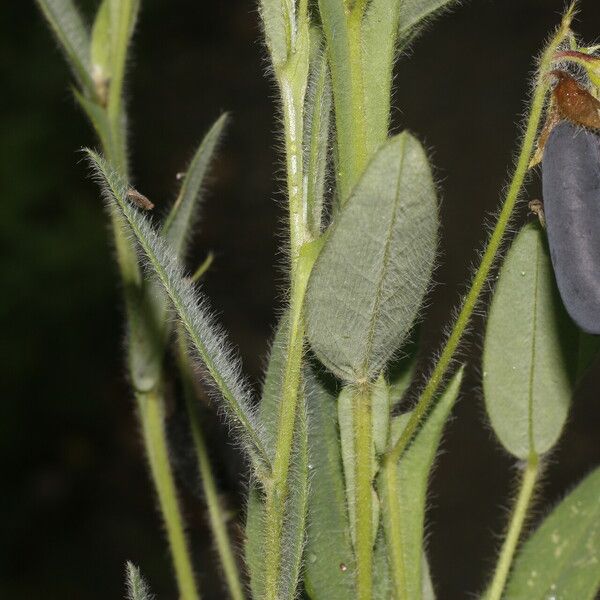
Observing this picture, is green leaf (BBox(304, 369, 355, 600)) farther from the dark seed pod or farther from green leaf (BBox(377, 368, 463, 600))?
the dark seed pod

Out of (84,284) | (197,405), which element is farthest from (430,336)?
(197,405)

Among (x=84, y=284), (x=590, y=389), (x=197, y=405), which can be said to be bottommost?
(x=590, y=389)

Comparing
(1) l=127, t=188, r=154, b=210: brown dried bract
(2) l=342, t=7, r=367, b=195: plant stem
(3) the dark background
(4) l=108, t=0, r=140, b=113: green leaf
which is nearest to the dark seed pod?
(2) l=342, t=7, r=367, b=195: plant stem

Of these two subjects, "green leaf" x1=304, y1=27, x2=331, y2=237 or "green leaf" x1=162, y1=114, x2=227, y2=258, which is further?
"green leaf" x1=162, y1=114, x2=227, y2=258

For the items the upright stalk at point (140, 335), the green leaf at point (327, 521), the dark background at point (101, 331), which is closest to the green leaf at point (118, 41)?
the upright stalk at point (140, 335)

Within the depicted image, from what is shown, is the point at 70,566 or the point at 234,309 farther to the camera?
the point at 234,309

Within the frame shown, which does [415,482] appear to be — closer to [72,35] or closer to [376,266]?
[376,266]

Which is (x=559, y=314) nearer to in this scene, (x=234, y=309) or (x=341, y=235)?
(x=341, y=235)
